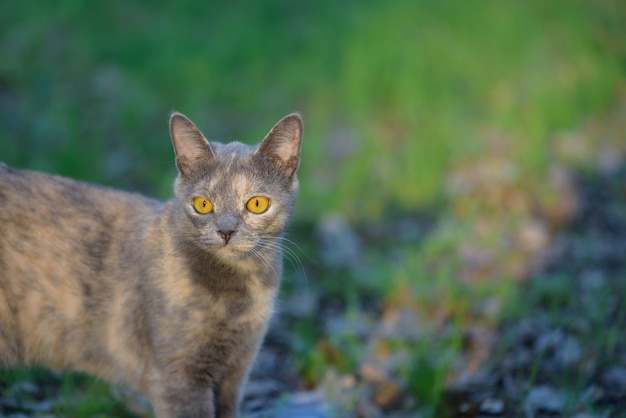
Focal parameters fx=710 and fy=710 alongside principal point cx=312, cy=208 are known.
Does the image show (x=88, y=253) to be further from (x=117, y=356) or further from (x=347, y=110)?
(x=347, y=110)

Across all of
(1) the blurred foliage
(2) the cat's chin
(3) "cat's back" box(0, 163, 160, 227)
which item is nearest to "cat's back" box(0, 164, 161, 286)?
(3) "cat's back" box(0, 163, 160, 227)

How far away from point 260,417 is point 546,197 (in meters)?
3.38

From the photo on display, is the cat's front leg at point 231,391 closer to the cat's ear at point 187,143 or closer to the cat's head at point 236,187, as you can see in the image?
the cat's head at point 236,187

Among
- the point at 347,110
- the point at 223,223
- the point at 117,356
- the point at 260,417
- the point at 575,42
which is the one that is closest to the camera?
the point at 223,223

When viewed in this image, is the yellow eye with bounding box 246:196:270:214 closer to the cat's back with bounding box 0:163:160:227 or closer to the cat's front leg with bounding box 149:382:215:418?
the cat's back with bounding box 0:163:160:227

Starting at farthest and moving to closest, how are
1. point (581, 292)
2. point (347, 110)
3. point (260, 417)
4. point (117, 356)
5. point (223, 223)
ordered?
point (347, 110) < point (581, 292) < point (260, 417) < point (117, 356) < point (223, 223)

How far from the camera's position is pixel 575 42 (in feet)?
25.8

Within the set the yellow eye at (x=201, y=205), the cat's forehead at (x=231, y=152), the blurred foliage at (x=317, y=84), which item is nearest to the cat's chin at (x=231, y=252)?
the yellow eye at (x=201, y=205)

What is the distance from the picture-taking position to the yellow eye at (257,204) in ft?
9.31

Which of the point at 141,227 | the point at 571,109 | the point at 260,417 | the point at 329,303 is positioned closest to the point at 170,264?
the point at 141,227

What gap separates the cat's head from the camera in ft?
9.09

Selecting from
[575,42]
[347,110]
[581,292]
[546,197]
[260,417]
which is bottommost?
[260,417]

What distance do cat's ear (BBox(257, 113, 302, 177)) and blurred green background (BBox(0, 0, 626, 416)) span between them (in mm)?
1283

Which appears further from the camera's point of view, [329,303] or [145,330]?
[329,303]
